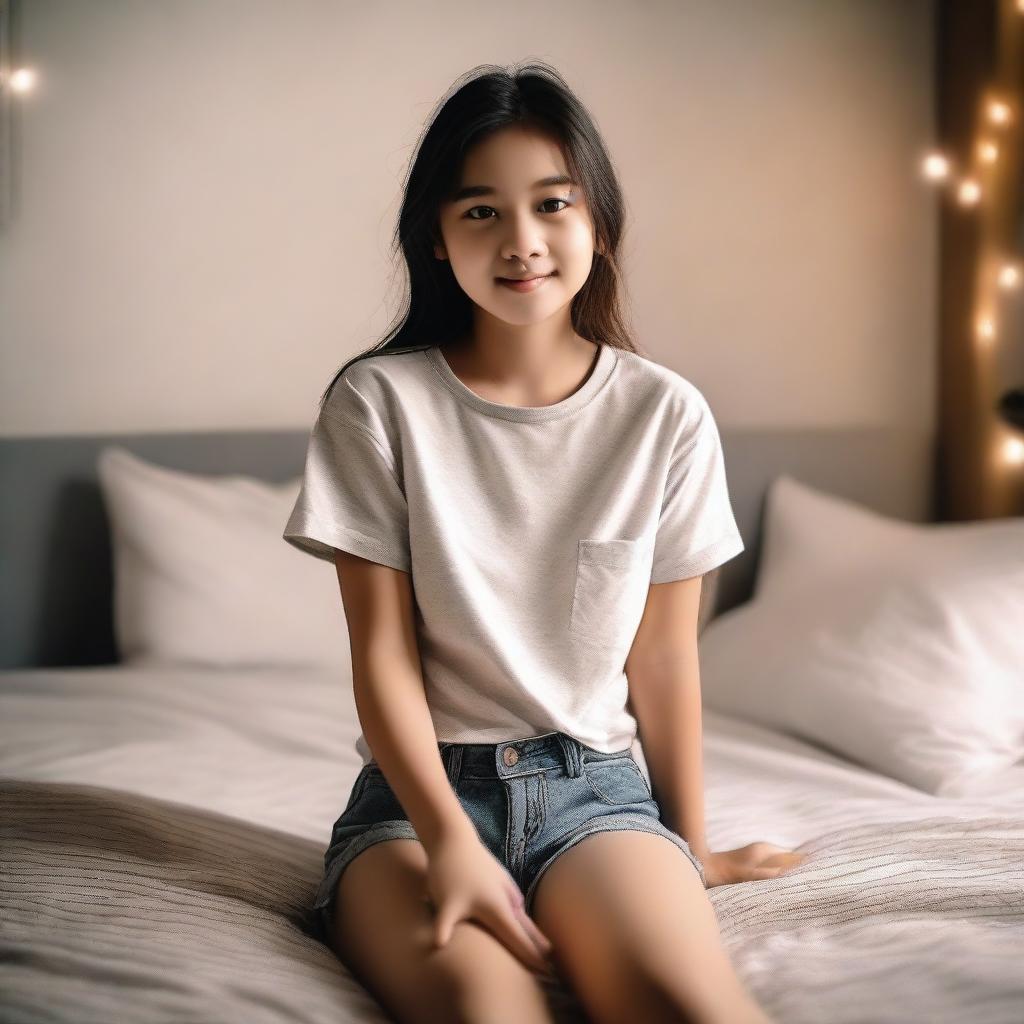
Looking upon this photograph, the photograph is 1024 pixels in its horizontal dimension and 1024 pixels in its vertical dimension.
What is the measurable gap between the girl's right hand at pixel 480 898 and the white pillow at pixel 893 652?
0.84 metres

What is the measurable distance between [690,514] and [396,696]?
352 millimetres

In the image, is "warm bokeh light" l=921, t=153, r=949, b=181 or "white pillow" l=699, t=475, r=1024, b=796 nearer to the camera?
"white pillow" l=699, t=475, r=1024, b=796

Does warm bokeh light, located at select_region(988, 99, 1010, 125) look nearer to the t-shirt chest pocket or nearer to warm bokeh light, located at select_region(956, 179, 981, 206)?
warm bokeh light, located at select_region(956, 179, 981, 206)

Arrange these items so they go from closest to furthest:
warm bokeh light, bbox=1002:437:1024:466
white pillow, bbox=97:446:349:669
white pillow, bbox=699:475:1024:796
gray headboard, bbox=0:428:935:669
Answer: white pillow, bbox=699:475:1024:796
white pillow, bbox=97:446:349:669
gray headboard, bbox=0:428:935:669
warm bokeh light, bbox=1002:437:1024:466

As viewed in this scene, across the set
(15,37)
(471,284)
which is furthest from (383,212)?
(471,284)

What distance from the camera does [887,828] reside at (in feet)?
4.19

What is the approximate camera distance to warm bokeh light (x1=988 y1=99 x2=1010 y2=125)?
2309mm

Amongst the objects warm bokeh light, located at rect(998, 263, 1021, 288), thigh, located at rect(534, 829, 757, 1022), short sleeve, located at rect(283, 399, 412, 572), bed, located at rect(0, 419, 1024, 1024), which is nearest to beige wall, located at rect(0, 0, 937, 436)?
bed, located at rect(0, 419, 1024, 1024)

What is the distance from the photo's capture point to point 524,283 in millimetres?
1025

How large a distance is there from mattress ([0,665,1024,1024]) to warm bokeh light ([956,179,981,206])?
1.40 meters

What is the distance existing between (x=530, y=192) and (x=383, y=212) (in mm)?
1420

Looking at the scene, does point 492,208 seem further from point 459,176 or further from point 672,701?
point 672,701

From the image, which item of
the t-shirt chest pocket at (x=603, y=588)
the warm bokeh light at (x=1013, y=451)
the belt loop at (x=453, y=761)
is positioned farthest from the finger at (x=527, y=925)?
the warm bokeh light at (x=1013, y=451)

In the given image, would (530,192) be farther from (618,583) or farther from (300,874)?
(300,874)
